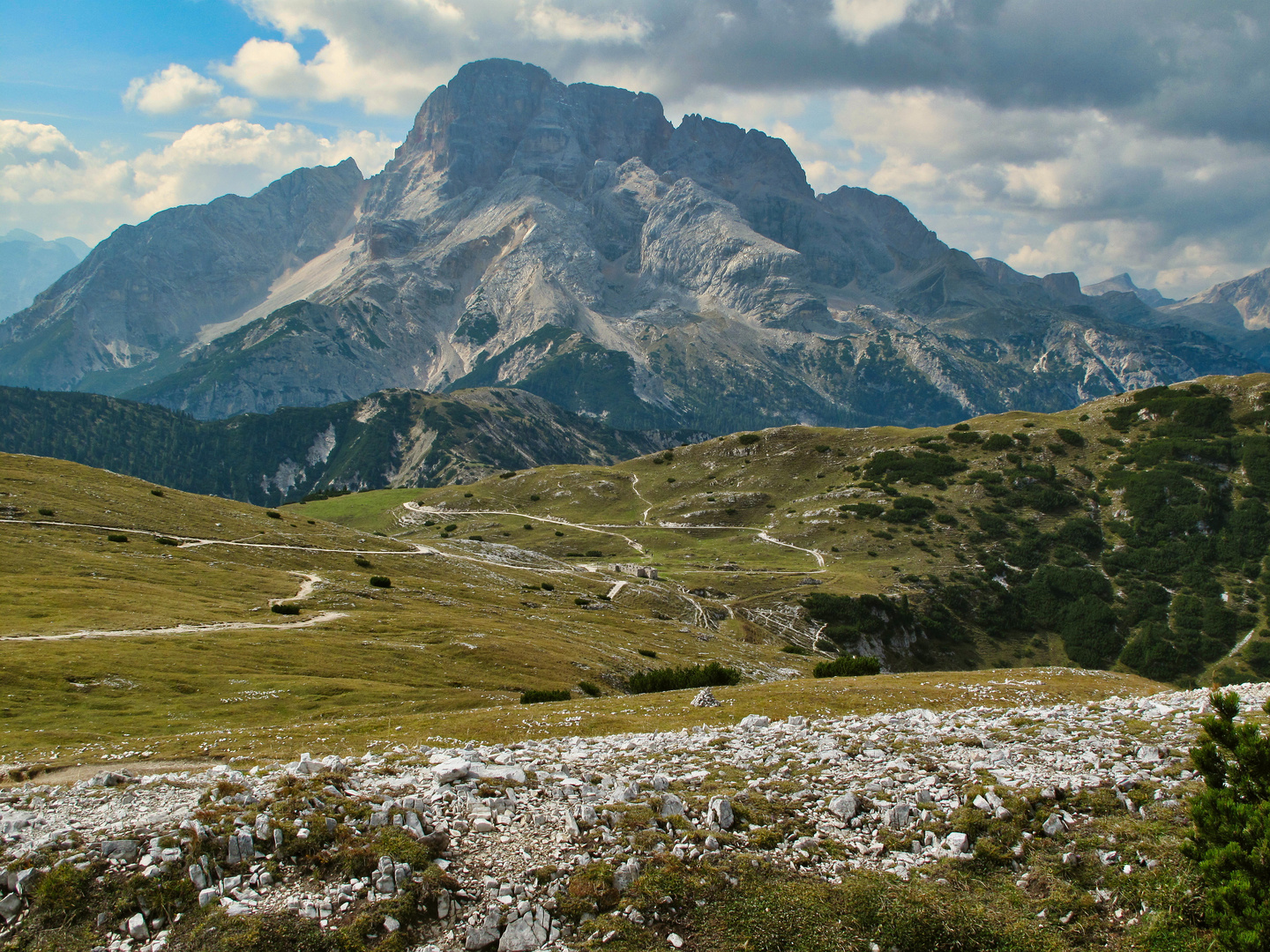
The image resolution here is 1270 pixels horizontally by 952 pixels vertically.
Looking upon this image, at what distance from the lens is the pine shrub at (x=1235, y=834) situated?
12.9 metres

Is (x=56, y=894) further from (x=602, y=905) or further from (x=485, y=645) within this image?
(x=485, y=645)

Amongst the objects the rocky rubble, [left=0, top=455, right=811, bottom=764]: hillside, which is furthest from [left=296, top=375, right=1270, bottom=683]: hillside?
the rocky rubble

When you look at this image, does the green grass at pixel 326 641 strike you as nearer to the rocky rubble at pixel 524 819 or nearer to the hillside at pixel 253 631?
the hillside at pixel 253 631

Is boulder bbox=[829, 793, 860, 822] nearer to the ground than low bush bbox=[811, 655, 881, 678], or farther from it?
farther from it

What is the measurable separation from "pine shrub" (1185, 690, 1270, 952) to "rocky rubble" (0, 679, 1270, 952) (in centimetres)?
433

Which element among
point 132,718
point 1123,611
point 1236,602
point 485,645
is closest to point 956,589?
point 1123,611

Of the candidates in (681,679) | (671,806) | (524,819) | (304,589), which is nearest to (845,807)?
(671,806)

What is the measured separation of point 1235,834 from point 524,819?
1603cm

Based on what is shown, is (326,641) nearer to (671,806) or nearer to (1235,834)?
(671,806)

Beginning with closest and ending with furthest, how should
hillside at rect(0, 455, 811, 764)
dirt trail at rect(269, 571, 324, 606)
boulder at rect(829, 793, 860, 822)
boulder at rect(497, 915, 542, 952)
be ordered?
1. boulder at rect(497, 915, 542, 952)
2. boulder at rect(829, 793, 860, 822)
3. hillside at rect(0, 455, 811, 764)
4. dirt trail at rect(269, 571, 324, 606)

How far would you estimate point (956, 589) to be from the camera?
16750 centimetres

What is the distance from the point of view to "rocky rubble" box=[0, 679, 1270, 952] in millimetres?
15562

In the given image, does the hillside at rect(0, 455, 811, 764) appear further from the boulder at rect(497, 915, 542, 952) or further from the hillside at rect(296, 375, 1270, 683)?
the hillside at rect(296, 375, 1270, 683)

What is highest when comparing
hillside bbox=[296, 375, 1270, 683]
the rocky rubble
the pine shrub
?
the pine shrub
